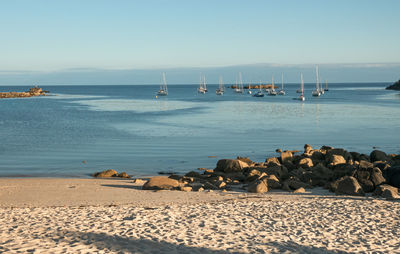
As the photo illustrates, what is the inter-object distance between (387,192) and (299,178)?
420cm

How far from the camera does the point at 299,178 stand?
19.2m

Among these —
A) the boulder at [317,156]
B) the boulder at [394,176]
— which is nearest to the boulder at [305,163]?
the boulder at [317,156]

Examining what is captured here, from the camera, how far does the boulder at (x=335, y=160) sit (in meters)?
21.4

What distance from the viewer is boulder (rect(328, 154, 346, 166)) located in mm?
21375

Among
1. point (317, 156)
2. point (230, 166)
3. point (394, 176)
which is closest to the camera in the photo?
point (394, 176)

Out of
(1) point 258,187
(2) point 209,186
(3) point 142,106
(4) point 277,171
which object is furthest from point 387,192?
(3) point 142,106

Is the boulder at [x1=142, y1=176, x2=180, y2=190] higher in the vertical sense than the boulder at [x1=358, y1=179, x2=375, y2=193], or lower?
higher

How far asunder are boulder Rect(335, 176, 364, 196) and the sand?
1.37 ft

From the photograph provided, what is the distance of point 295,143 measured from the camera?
34.7 meters

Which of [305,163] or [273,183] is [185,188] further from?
[305,163]

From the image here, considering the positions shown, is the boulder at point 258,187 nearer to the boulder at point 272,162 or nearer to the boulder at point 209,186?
the boulder at point 209,186

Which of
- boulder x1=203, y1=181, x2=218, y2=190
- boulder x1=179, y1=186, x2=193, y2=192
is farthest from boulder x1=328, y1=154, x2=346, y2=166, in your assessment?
boulder x1=179, y1=186, x2=193, y2=192

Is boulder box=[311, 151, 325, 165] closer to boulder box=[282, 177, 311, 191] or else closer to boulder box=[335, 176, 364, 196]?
boulder box=[282, 177, 311, 191]

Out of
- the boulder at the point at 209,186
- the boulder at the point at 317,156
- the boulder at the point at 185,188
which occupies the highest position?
the boulder at the point at 185,188
